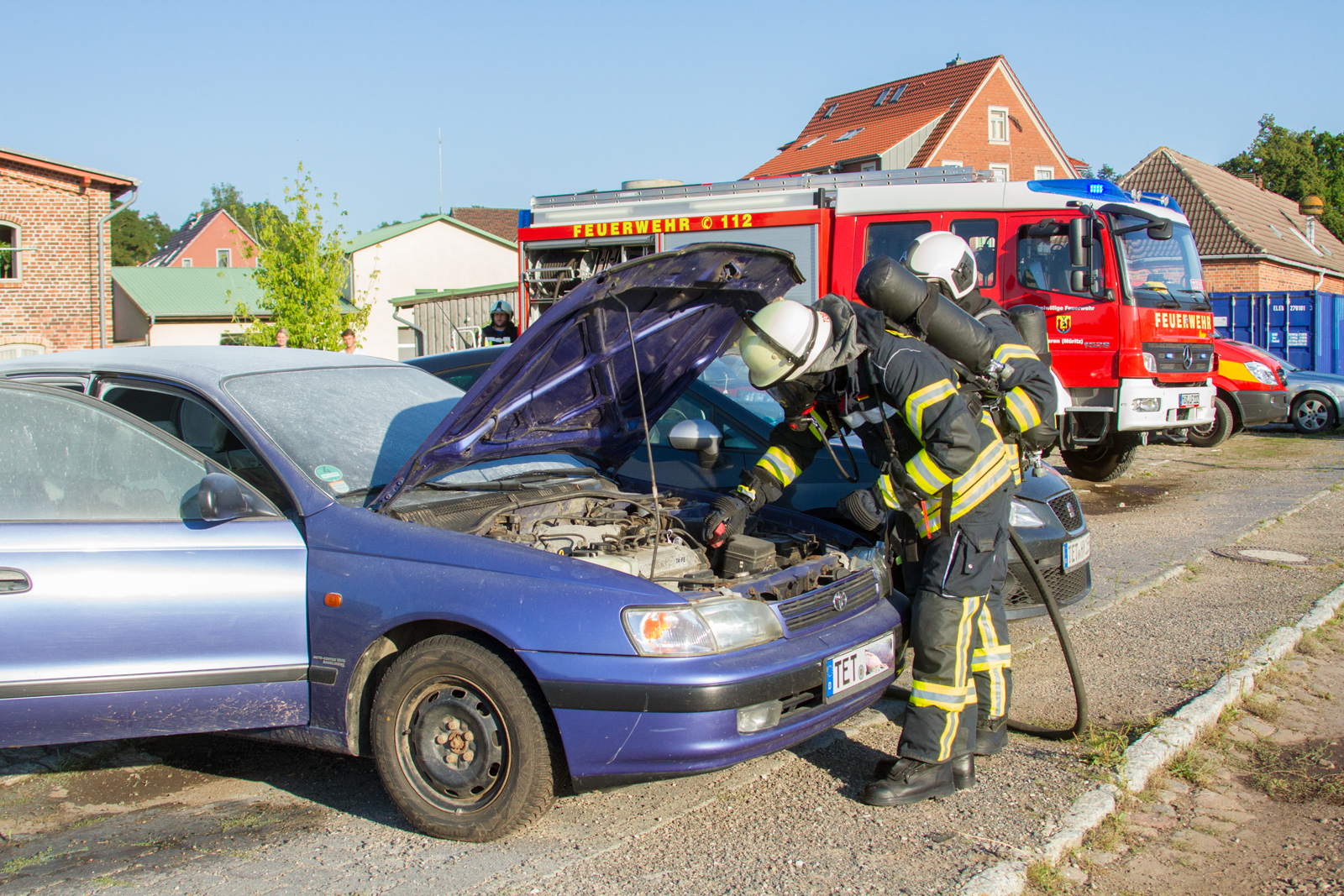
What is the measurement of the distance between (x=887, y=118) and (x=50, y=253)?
26.8 metres

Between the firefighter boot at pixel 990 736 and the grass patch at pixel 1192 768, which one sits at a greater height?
the firefighter boot at pixel 990 736

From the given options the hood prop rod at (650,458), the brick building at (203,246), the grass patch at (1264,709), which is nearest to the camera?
the hood prop rod at (650,458)

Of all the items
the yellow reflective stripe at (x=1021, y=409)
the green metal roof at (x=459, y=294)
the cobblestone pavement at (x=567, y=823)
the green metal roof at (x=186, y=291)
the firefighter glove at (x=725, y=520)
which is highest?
the green metal roof at (x=186, y=291)

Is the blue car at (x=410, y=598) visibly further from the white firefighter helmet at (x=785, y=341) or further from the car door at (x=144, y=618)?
the white firefighter helmet at (x=785, y=341)

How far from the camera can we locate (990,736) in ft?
12.6

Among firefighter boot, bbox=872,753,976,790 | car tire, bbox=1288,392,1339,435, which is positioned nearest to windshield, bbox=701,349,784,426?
firefighter boot, bbox=872,753,976,790

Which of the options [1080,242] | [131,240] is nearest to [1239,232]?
[1080,242]

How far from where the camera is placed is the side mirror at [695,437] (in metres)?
5.05

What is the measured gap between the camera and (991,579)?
362 cm

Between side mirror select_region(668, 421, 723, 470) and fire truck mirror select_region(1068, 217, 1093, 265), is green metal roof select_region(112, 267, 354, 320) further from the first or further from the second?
side mirror select_region(668, 421, 723, 470)

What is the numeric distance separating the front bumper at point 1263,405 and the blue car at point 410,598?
1201cm

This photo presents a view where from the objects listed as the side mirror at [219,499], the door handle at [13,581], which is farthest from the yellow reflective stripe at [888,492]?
the door handle at [13,581]

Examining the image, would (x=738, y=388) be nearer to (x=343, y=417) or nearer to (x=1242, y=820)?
(x=343, y=417)

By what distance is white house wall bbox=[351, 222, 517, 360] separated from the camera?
3397 centimetres
